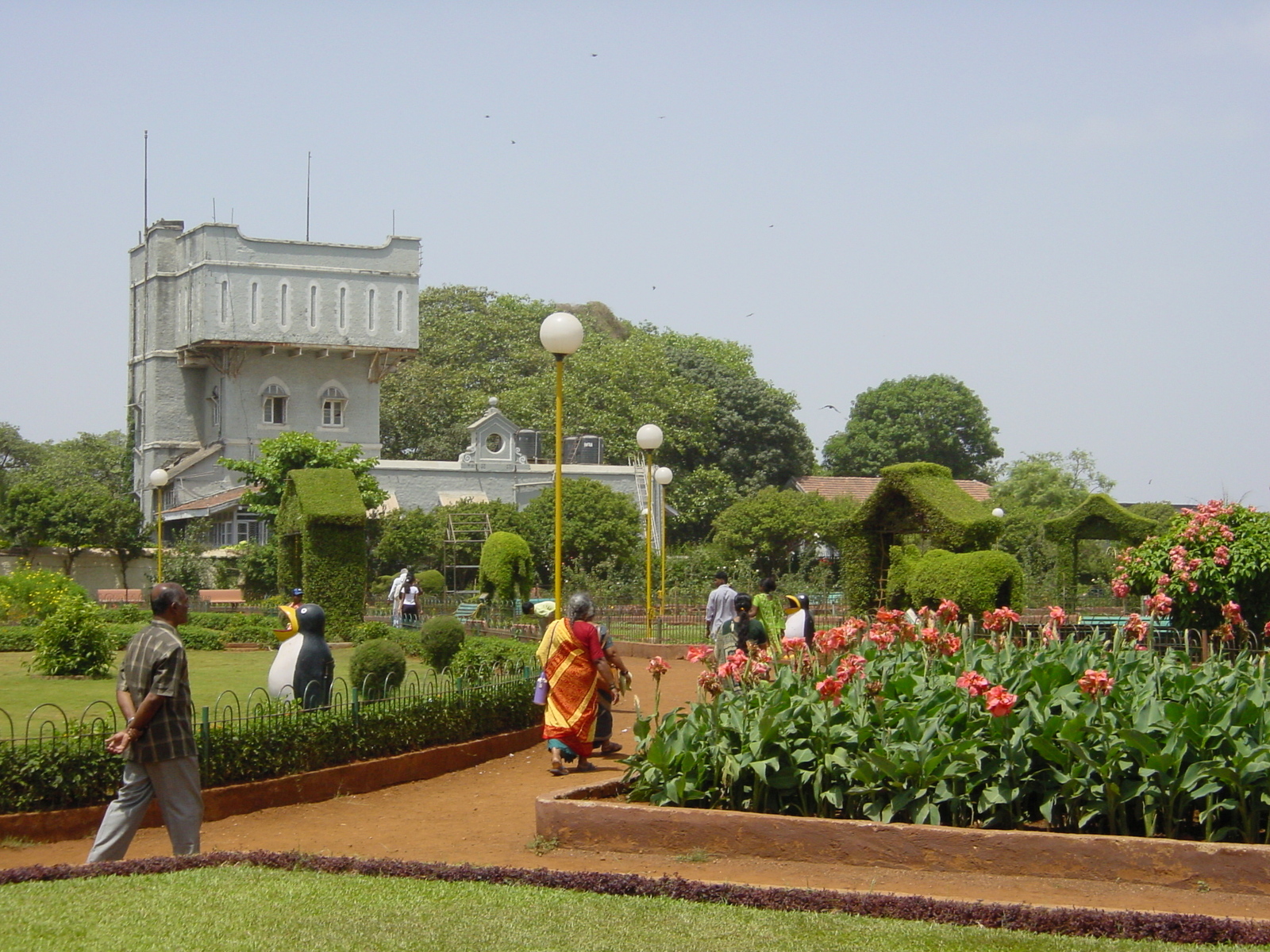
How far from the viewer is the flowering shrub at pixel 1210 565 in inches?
569

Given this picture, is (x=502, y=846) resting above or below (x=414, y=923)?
below

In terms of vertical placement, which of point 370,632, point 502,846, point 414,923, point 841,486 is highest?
point 841,486

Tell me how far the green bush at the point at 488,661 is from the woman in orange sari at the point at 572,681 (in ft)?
6.56

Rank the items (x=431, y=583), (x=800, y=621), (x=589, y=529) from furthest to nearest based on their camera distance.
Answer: (x=589, y=529), (x=431, y=583), (x=800, y=621)

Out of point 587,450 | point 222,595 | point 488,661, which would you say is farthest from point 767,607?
point 587,450

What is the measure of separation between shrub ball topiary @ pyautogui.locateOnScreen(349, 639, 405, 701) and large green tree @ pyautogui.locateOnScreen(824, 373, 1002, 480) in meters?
55.2

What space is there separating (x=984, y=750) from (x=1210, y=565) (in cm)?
866

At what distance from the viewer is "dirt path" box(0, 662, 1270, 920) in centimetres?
623

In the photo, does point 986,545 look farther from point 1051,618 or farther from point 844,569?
point 1051,618

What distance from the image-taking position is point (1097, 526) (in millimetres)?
28516

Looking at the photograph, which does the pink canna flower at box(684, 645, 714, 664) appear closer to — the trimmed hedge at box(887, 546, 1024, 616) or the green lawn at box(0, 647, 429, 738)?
the green lawn at box(0, 647, 429, 738)

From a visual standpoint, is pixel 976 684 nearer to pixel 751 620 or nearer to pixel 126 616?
pixel 751 620

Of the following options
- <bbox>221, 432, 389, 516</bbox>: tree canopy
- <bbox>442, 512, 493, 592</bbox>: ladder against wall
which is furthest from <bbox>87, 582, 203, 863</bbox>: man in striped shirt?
<bbox>442, 512, 493, 592</bbox>: ladder against wall

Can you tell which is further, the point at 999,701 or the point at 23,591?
the point at 23,591
